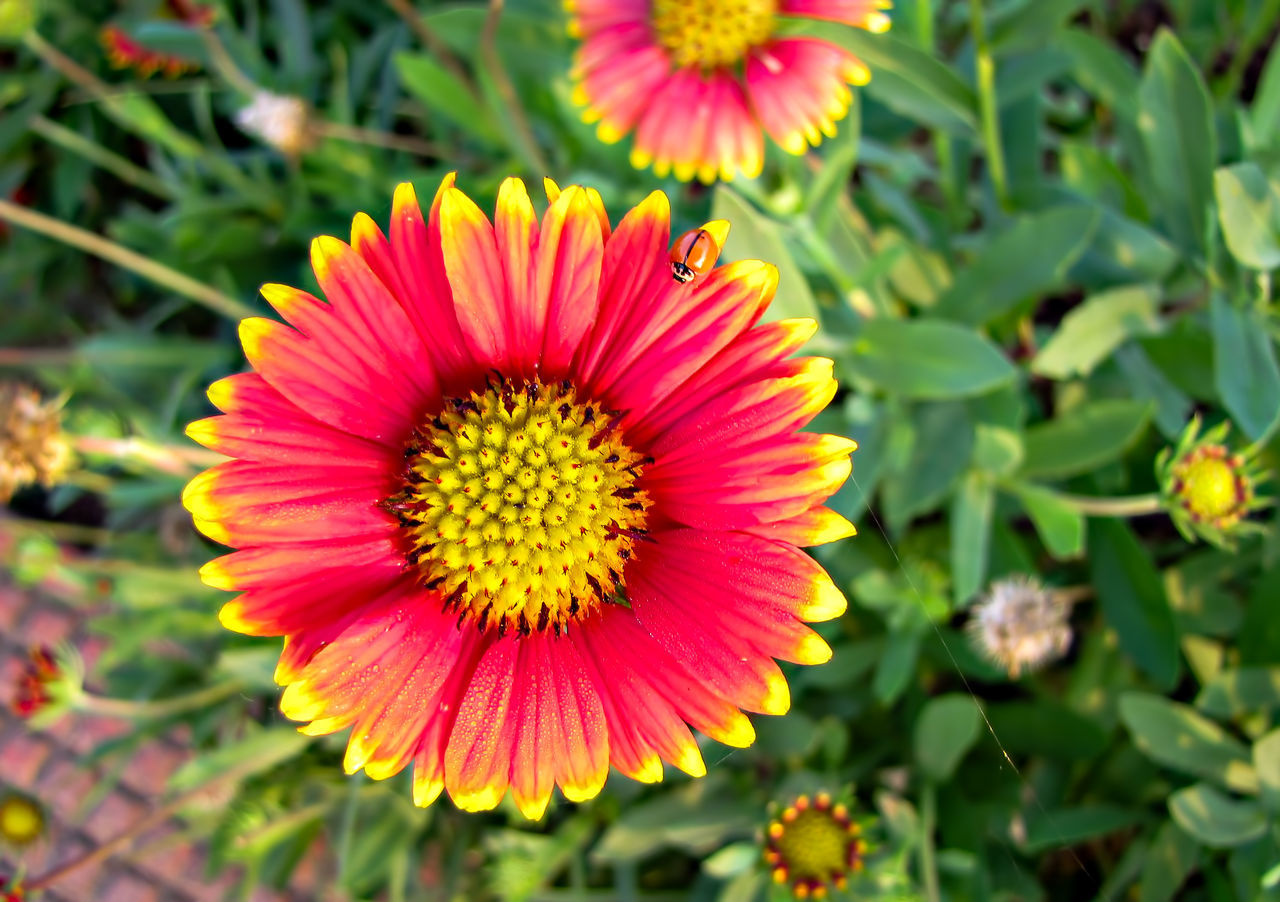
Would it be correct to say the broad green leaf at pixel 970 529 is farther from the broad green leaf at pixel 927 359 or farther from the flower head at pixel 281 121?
the flower head at pixel 281 121

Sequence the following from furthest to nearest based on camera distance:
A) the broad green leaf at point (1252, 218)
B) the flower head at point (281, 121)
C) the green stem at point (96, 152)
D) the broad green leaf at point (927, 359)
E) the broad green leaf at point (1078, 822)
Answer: the green stem at point (96, 152) < the flower head at point (281, 121) < the broad green leaf at point (1078, 822) < the broad green leaf at point (927, 359) < the broad green leaf at point (1252, 218)

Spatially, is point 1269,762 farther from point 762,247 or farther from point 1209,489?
point 762,247

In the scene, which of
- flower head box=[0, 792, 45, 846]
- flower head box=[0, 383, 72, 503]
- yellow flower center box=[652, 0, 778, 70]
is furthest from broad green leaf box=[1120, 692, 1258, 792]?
flower head box=[0, 792, 45, 846]

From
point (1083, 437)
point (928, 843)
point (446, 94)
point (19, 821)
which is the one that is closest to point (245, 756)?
point (19, 821)

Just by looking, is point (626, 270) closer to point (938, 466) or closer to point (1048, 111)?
point (938, 466)

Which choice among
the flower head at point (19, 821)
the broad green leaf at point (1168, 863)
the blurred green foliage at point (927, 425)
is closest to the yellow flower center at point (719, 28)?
the blurred green foliage at point (927, 425)
